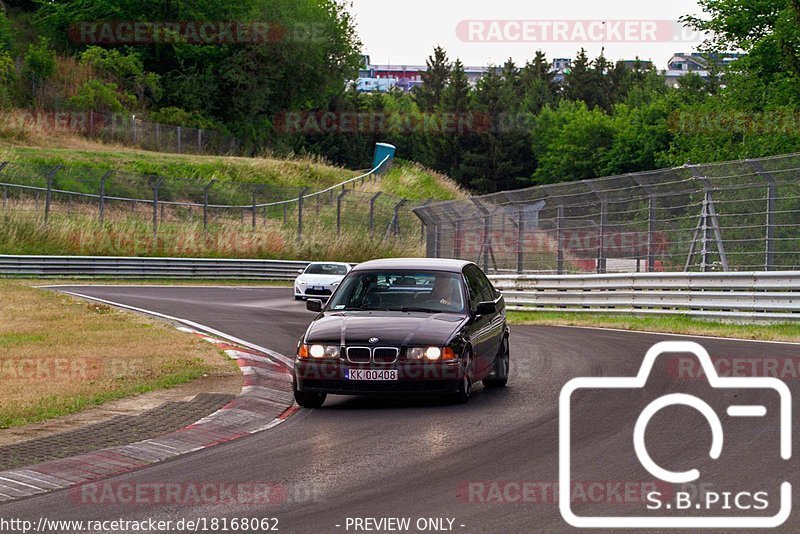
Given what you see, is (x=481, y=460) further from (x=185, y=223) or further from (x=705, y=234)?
(x=185, y=223)

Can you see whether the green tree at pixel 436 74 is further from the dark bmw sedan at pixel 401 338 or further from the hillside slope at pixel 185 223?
the dark bmw sedan at pixel 401 338

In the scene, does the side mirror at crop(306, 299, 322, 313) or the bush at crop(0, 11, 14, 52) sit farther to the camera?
the bush at crop(0, 11, 14, 52)

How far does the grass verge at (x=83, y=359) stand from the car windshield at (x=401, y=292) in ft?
6.95

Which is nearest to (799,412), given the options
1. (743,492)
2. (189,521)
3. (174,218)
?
(743,492)

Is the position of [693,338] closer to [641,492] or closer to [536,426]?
[536,426]

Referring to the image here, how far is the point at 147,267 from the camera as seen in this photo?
4075 centimetres

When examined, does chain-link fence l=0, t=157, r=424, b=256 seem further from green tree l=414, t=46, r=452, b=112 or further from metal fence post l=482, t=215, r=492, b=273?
green tree l=414, t=46, r=452, b=112

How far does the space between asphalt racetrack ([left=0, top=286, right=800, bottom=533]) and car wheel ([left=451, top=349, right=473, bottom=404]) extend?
0.34ft

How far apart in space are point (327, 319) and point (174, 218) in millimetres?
34635

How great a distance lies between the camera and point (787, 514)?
627 cm

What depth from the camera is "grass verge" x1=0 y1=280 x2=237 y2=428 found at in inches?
441
